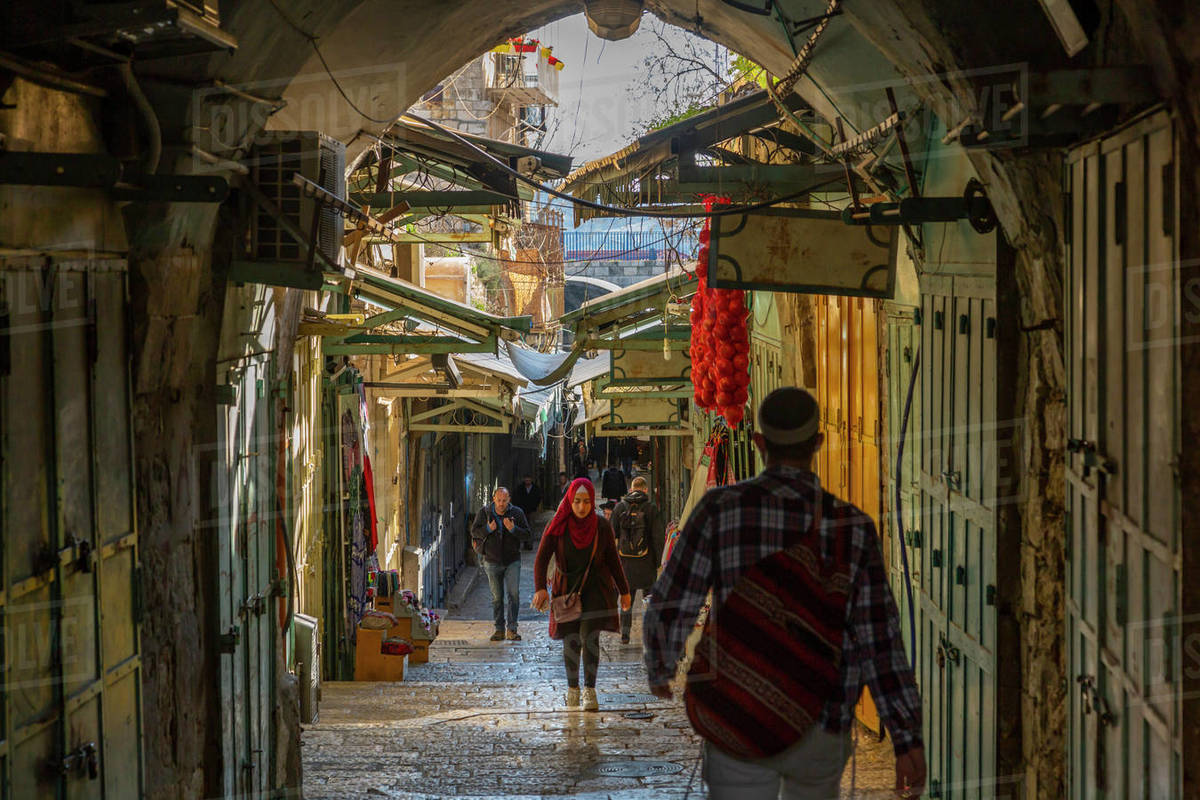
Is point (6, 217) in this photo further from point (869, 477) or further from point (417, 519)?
point (417, 519)

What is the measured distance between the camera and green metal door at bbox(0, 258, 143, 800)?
4.04 meters

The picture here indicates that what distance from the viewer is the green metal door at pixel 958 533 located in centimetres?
554

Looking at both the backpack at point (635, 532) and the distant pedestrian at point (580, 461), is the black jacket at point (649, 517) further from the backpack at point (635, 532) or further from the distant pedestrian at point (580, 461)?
the distant pedestrian at point (580, 461)

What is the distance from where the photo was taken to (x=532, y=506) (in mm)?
26562

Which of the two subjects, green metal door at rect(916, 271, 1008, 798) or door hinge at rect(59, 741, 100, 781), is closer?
door hinge at rect(59, 741, 100, 781)

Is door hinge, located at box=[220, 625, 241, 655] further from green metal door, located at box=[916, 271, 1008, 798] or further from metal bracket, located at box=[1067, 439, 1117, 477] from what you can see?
metal bracket, located at box=[1067, 439, 1117, 477]

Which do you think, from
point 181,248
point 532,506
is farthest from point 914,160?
point 532,506

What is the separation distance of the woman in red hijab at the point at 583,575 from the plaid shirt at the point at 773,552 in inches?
246

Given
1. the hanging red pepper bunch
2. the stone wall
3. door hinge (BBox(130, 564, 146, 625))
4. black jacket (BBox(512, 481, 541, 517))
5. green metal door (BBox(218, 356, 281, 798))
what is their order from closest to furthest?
1. door hinge (BBox(130, 564, 146, 625))
2. green metal door (BBox(218, 356, 281, 798))
3. the hanging red pepper bunch
4. black jacket (BBox(512, 481, 541, 517))
5. the stone wall

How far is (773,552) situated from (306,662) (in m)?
7.05

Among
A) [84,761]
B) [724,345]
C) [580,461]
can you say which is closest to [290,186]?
[84,761]

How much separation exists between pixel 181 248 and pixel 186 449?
1.09 meters

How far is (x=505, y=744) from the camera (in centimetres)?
895

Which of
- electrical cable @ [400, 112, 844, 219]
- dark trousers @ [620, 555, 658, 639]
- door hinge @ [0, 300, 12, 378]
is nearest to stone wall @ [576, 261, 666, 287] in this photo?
dark trousers @ [620, 555, 658, 639]
